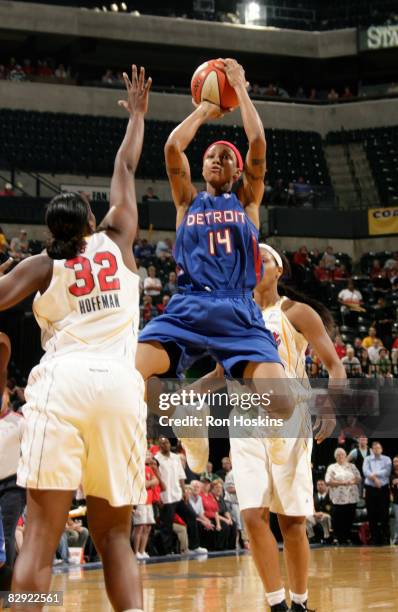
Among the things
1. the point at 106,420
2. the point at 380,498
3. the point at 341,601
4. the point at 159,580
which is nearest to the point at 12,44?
the point at 380,498

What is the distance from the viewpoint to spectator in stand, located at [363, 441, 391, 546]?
16422 millimetres

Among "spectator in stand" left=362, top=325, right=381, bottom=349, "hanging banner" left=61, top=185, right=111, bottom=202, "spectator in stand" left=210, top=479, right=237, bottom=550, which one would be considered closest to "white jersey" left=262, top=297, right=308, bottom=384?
"spectator in stand" left=210, top=479, right=237, bottom=550

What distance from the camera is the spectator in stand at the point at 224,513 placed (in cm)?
1619

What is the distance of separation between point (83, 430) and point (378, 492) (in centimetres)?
1303

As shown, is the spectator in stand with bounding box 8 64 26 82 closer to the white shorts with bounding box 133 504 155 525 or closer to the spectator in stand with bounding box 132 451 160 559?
the spectator in stand with bounding box 132 451 160 559

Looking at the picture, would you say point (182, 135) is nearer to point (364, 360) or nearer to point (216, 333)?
point (216, 333)

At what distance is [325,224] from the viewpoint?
26.9 m

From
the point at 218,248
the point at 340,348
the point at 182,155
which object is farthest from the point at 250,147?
the point at 340,348

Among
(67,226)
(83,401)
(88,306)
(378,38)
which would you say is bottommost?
(83,401)

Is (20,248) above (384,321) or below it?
above

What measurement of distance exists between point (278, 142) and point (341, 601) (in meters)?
22.2

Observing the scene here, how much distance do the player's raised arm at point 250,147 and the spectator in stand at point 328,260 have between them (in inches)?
713

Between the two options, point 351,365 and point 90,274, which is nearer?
point 90,274

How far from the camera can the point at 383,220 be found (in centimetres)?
2716
